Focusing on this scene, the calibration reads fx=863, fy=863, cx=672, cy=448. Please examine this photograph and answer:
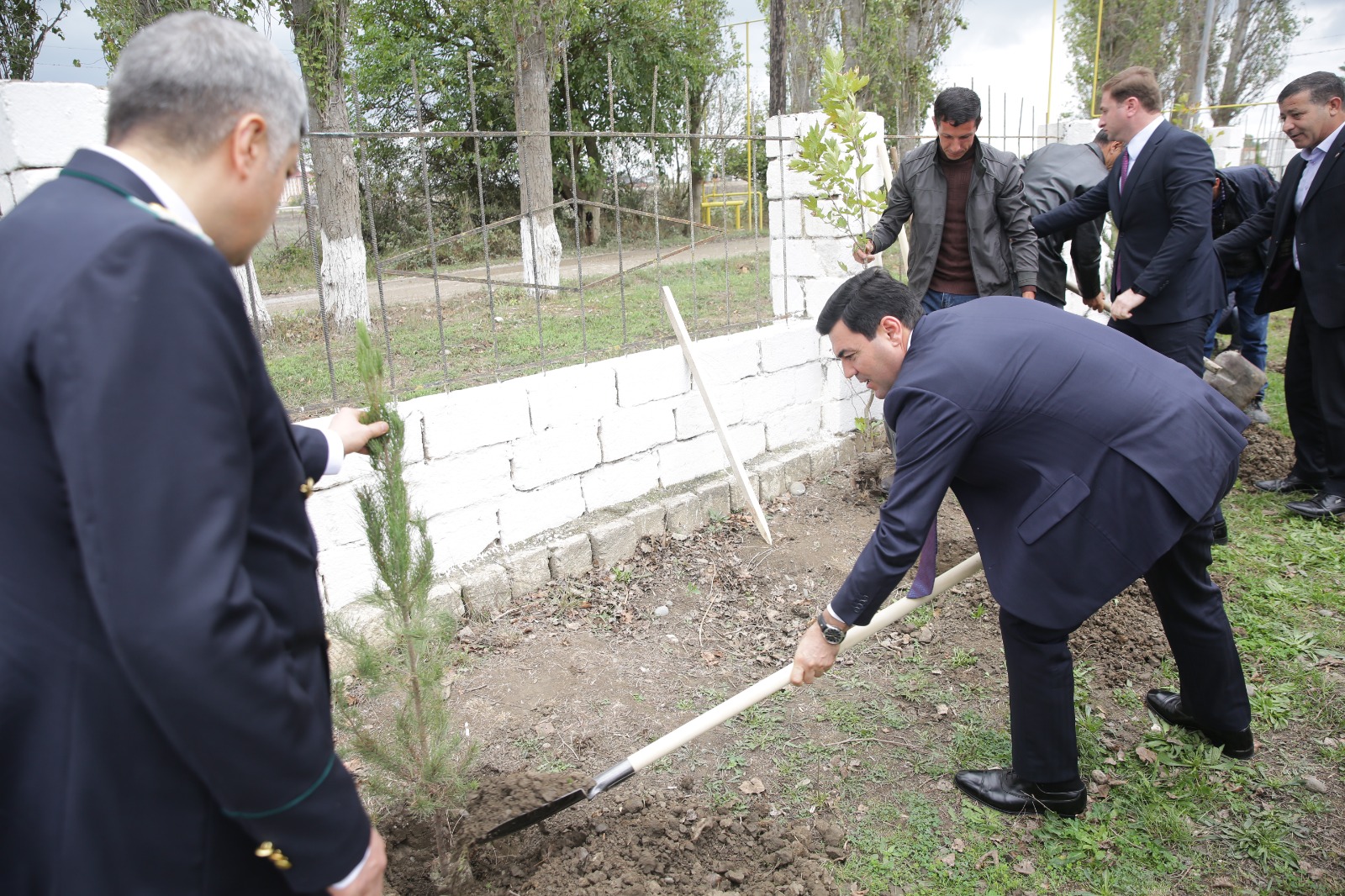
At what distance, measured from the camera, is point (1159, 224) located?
172 inches

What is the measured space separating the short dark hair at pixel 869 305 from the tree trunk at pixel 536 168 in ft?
4.69

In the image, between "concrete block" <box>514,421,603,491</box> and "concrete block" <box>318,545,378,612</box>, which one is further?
"concrete block" <box>514,421,603,491</box>

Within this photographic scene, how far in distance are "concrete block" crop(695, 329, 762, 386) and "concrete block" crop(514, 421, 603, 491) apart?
2.58ft

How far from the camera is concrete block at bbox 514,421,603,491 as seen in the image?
4.01 metres

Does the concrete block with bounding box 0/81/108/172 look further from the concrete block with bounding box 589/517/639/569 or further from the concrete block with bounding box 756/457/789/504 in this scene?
the concrete block with bounding box 756/457/789/504

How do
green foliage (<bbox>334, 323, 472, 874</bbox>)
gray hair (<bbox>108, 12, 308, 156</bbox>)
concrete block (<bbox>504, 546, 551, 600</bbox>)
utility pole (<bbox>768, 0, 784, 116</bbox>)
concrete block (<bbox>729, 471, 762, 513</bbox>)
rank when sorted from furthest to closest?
utility pole (<bbox>768, 0, 784, 116</bbox>) → concrete block (<bbox>729, 471, 762, 513</bbox>) → concrete block (<bbox>504, 546, 551, 600</bbox>) → green foliage (<bbox>334, 323, 472, 874</bbox>) → gray hair (<bbox>108, 12, 308, 156</bbox>)

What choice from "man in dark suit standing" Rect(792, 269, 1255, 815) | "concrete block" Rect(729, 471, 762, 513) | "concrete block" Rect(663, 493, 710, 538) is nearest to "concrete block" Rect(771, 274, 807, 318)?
"concrete block" Rect(729, 471, 762, 513)

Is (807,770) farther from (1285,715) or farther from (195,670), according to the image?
(195,670)

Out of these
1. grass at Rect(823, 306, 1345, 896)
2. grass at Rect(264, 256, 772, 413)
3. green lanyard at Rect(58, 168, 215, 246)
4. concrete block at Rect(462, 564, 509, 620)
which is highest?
green lanyard at Rect(58, 168, 215, 246)

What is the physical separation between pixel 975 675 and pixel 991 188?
257 cm

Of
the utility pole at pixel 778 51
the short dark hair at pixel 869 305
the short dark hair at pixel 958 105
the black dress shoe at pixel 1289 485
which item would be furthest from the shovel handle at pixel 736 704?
Result: the utility pole at pixel 778 51

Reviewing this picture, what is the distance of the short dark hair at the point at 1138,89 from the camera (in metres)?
4.34

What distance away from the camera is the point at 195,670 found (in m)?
0.93

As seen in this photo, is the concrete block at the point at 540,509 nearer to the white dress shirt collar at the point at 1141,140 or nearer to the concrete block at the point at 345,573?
the concrete block at the point at 345,573
